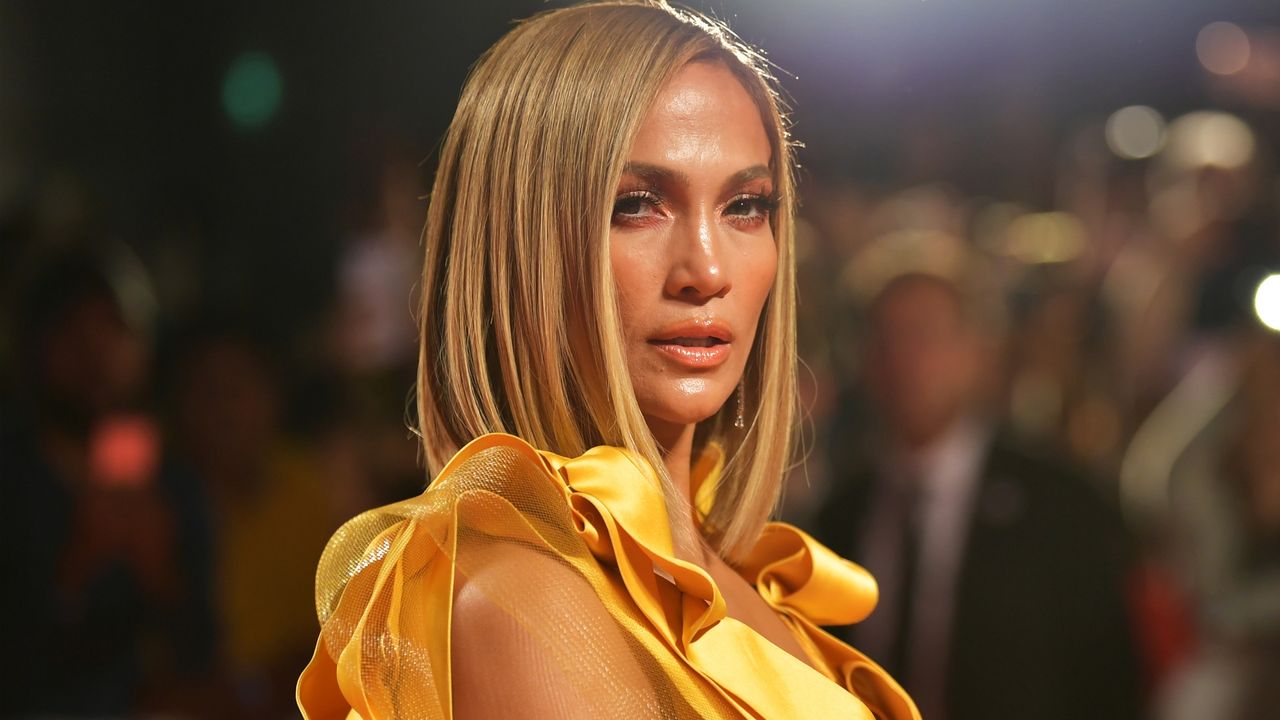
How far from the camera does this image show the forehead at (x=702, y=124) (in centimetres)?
101

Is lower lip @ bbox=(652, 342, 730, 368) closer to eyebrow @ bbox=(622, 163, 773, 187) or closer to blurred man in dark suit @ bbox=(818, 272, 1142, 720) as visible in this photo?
eyebrow @ bbox=(622, 163, 773, 187)

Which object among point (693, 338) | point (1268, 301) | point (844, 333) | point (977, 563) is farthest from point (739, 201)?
point (1268, 301)

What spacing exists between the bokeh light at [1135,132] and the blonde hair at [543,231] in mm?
2018

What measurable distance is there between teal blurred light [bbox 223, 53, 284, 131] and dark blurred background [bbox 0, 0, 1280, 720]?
0.4 inches

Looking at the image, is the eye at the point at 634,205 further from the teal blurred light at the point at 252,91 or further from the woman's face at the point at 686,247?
the teal blurred light at the point at 252,91

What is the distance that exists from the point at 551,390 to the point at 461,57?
19.0 inches

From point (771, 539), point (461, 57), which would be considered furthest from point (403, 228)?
point (771, 539)

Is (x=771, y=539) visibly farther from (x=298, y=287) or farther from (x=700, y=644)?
(x=298, y=287)

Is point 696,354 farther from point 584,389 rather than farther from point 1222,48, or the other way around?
point 1222,48

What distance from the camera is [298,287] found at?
2799 mm

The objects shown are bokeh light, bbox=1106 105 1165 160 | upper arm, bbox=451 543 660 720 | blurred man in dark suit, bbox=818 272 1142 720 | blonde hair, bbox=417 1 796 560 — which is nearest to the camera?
upper arm, bbox=451 543 660 720

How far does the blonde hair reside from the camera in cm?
99

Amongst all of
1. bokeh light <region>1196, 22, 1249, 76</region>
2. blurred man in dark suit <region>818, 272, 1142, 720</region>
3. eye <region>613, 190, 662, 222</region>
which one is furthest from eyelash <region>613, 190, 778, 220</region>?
bokeh light <region>1196, 22, 1249, 76</region>

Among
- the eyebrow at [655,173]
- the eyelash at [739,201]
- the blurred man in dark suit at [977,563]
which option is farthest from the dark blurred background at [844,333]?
the eyebrow at [655,173]
